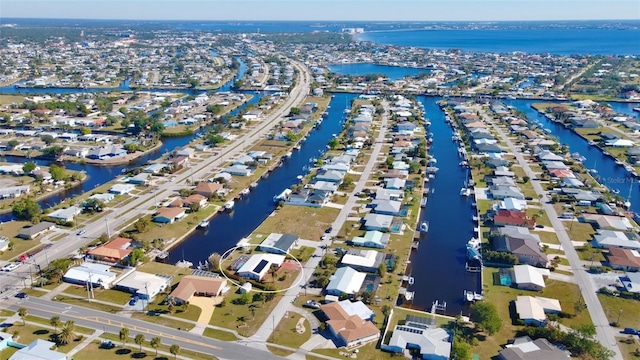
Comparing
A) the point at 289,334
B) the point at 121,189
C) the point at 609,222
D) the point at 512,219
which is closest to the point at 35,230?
the point at 121,189

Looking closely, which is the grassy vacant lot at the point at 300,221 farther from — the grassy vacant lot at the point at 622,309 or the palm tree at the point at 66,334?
the grassy vacant lot at the point at 622,309

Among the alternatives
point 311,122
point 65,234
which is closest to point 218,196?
point 65,234

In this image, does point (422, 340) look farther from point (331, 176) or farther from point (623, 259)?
point (331, 176)

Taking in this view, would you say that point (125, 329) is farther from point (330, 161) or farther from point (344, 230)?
point (330, 161)

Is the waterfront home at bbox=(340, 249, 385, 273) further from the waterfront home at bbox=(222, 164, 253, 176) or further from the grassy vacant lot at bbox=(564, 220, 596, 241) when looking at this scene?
the waterfront home at bbox=(222, 164, 253, 176)

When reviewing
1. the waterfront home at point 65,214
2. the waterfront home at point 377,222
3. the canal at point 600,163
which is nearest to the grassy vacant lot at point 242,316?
the waterfront home at point 377,222

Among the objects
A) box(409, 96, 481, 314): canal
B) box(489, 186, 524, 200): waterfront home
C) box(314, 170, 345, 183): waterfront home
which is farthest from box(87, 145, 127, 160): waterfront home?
box(489, 186, 524, 200): waterfront home
